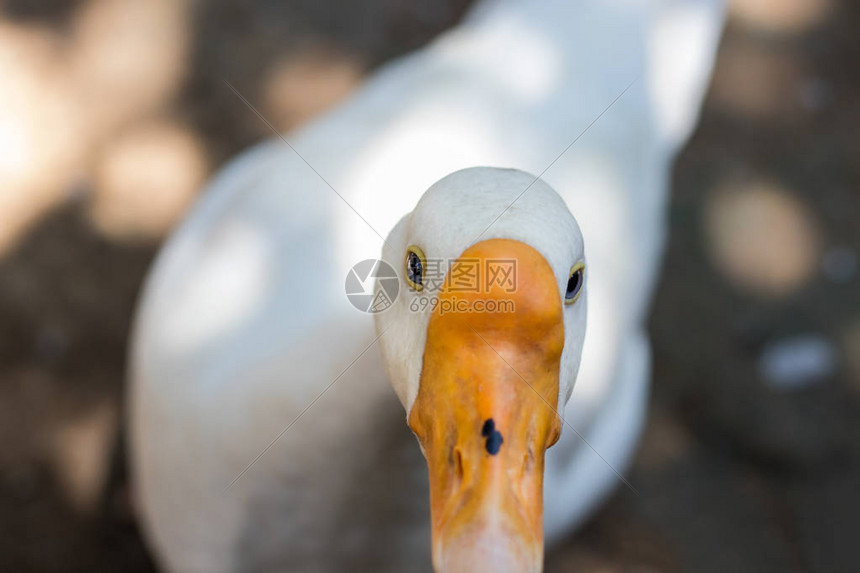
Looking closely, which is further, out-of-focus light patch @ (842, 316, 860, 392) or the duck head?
out-of-focus light patch @ (842, 316, 860, 392)

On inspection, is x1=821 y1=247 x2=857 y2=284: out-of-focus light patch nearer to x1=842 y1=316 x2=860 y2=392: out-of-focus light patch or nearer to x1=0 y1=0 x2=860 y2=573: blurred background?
x1=0 y1=0 x2=860 y2=573: blurred background

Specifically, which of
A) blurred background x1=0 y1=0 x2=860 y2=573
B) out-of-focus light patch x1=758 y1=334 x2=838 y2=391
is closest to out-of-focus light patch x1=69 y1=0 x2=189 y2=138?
blurred background x1=0 y1=0 x2=860 y2=573

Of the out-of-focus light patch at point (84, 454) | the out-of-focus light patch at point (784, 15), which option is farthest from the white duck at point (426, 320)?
the out-of-focus light patch at point (784, 15)

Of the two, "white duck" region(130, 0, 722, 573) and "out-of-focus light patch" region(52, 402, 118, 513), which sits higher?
"white duck" region(130, 0, 722, 573)

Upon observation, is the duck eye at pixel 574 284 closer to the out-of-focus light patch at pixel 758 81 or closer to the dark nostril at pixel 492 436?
the dark nostril at pixel 492 436

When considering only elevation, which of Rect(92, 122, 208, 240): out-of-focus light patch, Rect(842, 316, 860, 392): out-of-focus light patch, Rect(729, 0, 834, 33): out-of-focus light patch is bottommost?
Rect(842, 316, 860, 392): out-of-focus light patch

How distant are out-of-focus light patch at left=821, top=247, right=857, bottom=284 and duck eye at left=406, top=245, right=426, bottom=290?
88.0 inches

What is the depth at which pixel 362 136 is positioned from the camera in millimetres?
1622

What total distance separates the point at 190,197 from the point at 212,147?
0.60ft

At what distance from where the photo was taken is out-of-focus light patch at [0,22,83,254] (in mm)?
2453

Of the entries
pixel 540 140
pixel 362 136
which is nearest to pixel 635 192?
pixel 540 140

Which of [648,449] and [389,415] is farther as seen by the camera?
[648,449]

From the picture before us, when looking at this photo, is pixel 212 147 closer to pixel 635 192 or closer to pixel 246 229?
pixel 246 229

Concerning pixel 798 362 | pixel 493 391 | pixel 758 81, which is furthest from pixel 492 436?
pixel 758 81
